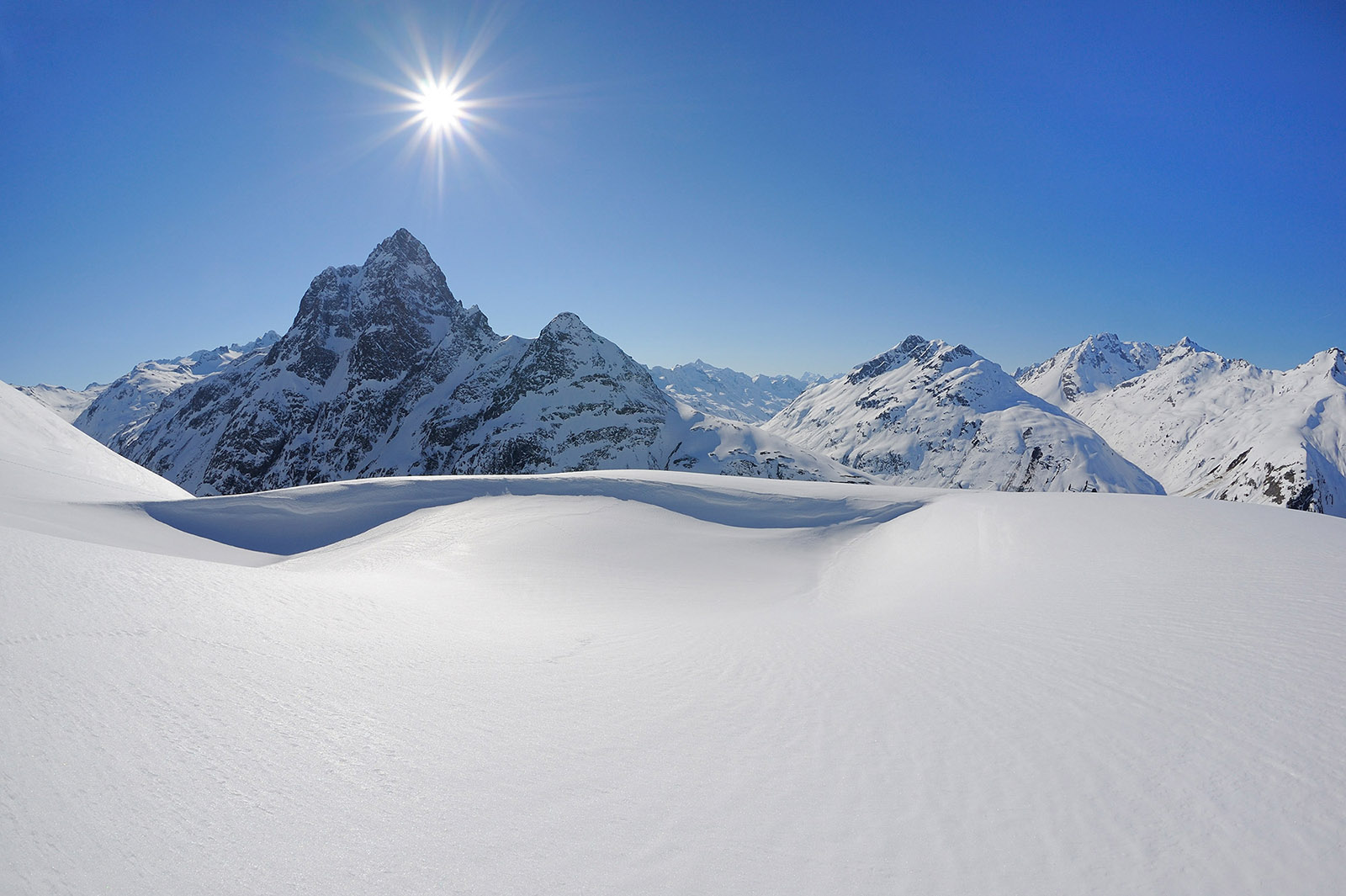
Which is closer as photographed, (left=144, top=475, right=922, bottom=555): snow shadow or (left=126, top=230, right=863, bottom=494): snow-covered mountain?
(left=144, top=475, right=922, bottom=555): snow shadow

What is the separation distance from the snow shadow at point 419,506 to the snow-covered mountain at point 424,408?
8797 centimetres

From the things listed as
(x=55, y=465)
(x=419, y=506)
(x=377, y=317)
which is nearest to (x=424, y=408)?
(x=377, y=317)

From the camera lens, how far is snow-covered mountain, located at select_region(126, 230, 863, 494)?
406 ft

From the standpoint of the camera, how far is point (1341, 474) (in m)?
144

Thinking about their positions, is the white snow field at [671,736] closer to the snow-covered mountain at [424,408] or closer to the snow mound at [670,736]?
A: the snow mound at [670,736]

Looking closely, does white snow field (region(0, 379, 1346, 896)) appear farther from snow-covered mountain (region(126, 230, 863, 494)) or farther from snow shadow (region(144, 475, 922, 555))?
snow-covered mountain (region(126, 230, 863, 494))

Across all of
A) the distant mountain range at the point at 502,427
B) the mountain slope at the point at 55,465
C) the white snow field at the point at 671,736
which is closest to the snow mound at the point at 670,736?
the white snow field at the point at 671,736


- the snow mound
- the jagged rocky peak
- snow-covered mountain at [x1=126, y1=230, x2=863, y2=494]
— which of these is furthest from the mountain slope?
the jagged rocky peak

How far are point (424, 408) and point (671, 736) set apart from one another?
6582 inches

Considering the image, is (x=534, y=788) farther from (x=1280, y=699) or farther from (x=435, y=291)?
(x=435, y=291)

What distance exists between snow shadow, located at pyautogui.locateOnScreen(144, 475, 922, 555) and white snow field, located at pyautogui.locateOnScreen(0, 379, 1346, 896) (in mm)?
7261

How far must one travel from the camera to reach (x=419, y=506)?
19672 mm

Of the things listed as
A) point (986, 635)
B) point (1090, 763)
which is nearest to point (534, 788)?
point (1090, 763)

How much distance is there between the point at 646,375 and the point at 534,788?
144 meters
